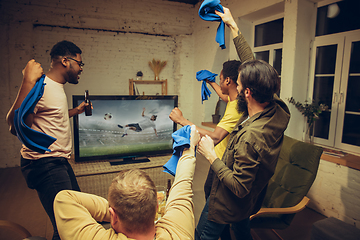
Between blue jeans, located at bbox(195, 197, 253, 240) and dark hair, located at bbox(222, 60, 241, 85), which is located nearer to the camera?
blue jeans, located at bbox(195, 197, 253, 240)

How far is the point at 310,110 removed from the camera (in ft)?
9.45

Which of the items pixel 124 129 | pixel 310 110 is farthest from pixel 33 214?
pixel 310 110

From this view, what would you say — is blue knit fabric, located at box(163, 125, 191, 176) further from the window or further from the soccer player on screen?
the window

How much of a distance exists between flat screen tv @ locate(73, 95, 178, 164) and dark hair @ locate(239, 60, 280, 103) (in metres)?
2.05

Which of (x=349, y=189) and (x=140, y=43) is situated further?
(x=140, y=43)

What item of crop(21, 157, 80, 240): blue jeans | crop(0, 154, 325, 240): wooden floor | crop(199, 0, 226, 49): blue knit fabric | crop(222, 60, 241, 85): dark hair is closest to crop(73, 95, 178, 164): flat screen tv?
crop(0, 154, 325, 240): wooden floor

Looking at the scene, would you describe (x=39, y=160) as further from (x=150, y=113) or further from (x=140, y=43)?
(x=140, y=43)

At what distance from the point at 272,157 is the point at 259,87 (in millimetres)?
390

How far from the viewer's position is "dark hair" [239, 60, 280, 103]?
1208 mm

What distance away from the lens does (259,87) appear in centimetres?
122

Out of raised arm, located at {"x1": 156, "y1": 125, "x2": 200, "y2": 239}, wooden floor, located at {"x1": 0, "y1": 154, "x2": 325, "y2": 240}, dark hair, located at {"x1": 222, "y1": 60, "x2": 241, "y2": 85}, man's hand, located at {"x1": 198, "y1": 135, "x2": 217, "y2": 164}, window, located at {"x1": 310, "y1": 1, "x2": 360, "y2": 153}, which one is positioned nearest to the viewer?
raised arm, located at {"x1": 156, "y1": 125, "x2": 200, "y2": 239}

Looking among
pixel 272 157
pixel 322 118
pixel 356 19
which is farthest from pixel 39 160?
pixel 356 19

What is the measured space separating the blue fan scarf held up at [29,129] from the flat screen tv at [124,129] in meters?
1.33

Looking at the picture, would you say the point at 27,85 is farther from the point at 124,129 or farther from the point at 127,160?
the point at 127,160
